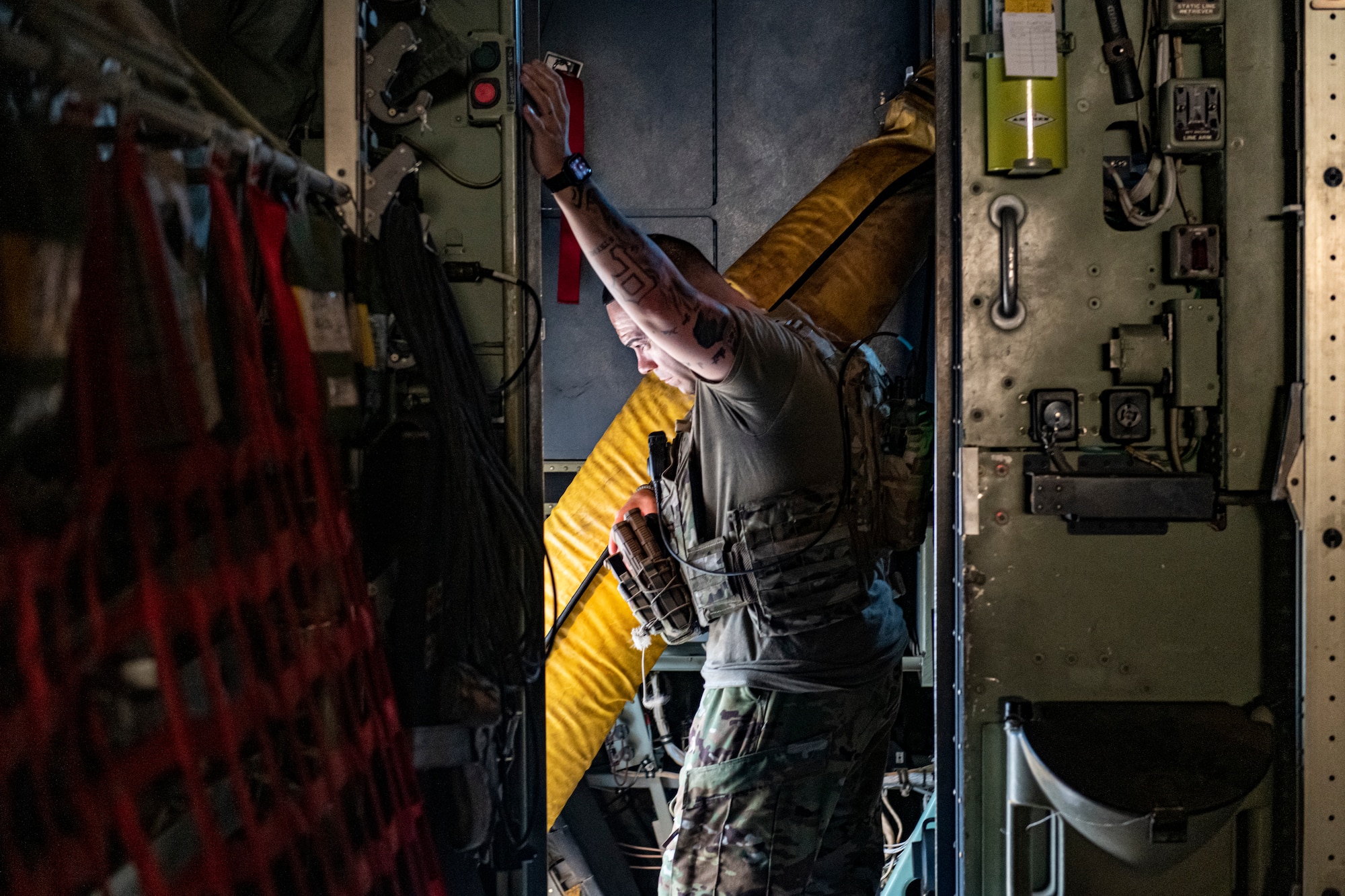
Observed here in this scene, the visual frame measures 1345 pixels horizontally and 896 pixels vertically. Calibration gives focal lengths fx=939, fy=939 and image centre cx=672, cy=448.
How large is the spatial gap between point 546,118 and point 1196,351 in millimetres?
1995

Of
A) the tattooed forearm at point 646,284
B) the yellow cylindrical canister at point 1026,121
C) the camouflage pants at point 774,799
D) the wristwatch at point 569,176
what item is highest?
the yellow cylindrical canister at point 1026,121

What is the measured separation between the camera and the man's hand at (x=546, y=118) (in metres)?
2.68

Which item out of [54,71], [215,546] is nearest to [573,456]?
[215,546]

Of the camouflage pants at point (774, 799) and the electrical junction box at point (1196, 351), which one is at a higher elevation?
the electrical junction box at point (1196, 351)

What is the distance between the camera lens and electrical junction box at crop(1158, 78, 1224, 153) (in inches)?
105

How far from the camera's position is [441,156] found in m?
2.73

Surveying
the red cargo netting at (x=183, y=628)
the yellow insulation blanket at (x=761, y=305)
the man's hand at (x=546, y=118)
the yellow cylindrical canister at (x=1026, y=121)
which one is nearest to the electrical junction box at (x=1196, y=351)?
the yellow cylindrical canister at (x=1026, y=121)

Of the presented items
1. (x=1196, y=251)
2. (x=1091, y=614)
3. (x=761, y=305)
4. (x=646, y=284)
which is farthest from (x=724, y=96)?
(x=1091, y=614)

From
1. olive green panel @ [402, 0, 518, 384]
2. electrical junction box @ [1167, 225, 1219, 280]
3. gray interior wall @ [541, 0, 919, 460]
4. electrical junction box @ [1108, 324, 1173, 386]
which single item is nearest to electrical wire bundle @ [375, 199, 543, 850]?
olive green panel @ [402, 0, 518, 384]

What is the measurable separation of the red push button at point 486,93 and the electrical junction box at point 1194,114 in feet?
6.29

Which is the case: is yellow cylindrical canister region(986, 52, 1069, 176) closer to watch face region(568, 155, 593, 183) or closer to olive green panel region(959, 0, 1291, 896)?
olive green panel region(959, 0, 1291, 896)

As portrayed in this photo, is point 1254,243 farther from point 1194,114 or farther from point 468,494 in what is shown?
point 468,494

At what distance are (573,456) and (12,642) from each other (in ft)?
10.9

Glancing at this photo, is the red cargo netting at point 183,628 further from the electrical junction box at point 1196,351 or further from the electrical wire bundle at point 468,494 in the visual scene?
the electrical junction box at point 1196,351
